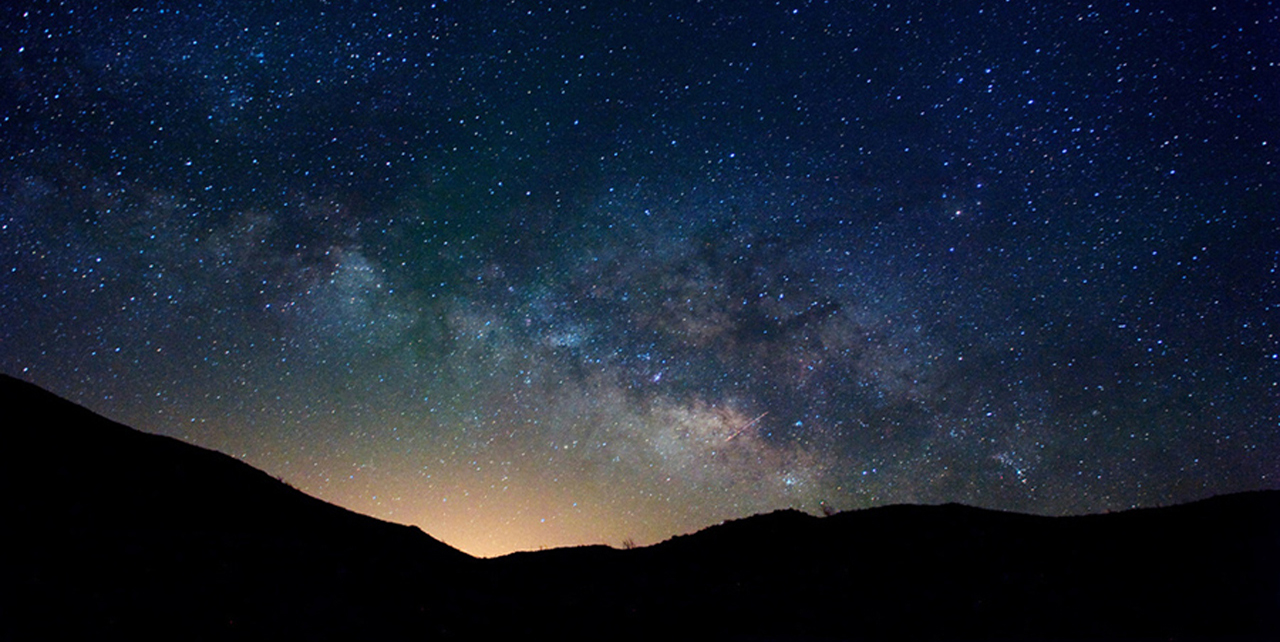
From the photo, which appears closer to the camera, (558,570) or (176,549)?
(176,549)

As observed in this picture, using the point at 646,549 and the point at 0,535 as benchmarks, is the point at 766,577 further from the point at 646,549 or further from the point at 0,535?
the point at 0,535

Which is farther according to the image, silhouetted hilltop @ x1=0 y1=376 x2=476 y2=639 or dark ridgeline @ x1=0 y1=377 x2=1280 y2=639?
dark ridgeline @ x1=0 y1=377 x2=1280 y2=639

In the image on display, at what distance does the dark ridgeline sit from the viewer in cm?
614

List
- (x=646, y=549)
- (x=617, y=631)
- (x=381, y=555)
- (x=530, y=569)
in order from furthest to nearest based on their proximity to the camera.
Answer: (x=646, y=549)
(x=530, y=569)
(x=381, y=555)
(x=617, y=631)

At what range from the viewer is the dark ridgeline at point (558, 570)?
6.14m

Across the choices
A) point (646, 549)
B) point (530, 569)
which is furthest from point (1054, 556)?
point (530, 569)

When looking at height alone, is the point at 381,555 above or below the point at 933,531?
below

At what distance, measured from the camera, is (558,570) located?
1030 centimetres

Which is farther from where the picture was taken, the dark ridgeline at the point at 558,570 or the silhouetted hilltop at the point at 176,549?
the dark ridgeline at the point at 558,570

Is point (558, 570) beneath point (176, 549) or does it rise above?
beneath

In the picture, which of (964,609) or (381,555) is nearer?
(964,609)

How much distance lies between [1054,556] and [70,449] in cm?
1715

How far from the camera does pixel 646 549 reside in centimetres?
1148

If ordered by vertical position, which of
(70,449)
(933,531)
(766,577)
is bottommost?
(766,577)
